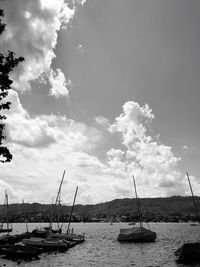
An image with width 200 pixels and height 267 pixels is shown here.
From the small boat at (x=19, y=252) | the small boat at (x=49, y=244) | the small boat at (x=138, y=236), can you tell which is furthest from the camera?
the small boat at (x=138, y=236)

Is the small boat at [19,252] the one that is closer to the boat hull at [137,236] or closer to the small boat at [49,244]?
the small boat at [49,244]

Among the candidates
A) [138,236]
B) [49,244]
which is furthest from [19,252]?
[138,236]

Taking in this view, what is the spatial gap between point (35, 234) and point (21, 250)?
3750cm

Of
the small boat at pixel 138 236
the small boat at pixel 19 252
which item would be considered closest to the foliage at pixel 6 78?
the small boat at pixel 19 252

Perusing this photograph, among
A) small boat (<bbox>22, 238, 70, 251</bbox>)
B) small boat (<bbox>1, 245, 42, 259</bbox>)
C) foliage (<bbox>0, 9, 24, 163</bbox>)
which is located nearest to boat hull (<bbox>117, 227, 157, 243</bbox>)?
small boat (<bbox>22, 238, 70, 251</bbox>)

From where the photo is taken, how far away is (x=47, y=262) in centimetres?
4650

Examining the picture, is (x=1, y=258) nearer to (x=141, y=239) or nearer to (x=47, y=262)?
(x=47, y=262)

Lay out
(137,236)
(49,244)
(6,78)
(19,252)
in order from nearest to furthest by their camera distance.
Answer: (6,78), (19,252), (49,244), (137,236)

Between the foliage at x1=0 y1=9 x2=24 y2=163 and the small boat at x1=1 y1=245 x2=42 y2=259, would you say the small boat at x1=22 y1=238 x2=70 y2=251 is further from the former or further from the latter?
the foliage at x1=0 y1=9 x2=24 y2=163

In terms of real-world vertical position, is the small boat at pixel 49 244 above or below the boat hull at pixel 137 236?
below

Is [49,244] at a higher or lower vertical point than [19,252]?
higher

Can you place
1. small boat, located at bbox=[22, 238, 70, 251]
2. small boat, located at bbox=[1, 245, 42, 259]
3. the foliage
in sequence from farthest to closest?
small boat, located at bbox=[22, 238, 70, 251] < small boat, located at bbox=[1, 245, 42, 259] < the foliage

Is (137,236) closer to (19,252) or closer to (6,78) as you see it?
(19,252)

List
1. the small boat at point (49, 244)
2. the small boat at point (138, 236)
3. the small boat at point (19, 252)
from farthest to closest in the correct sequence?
the small boat at point (138, 236), the small boat at point (49, 244), the small boat at point (19, 252)
